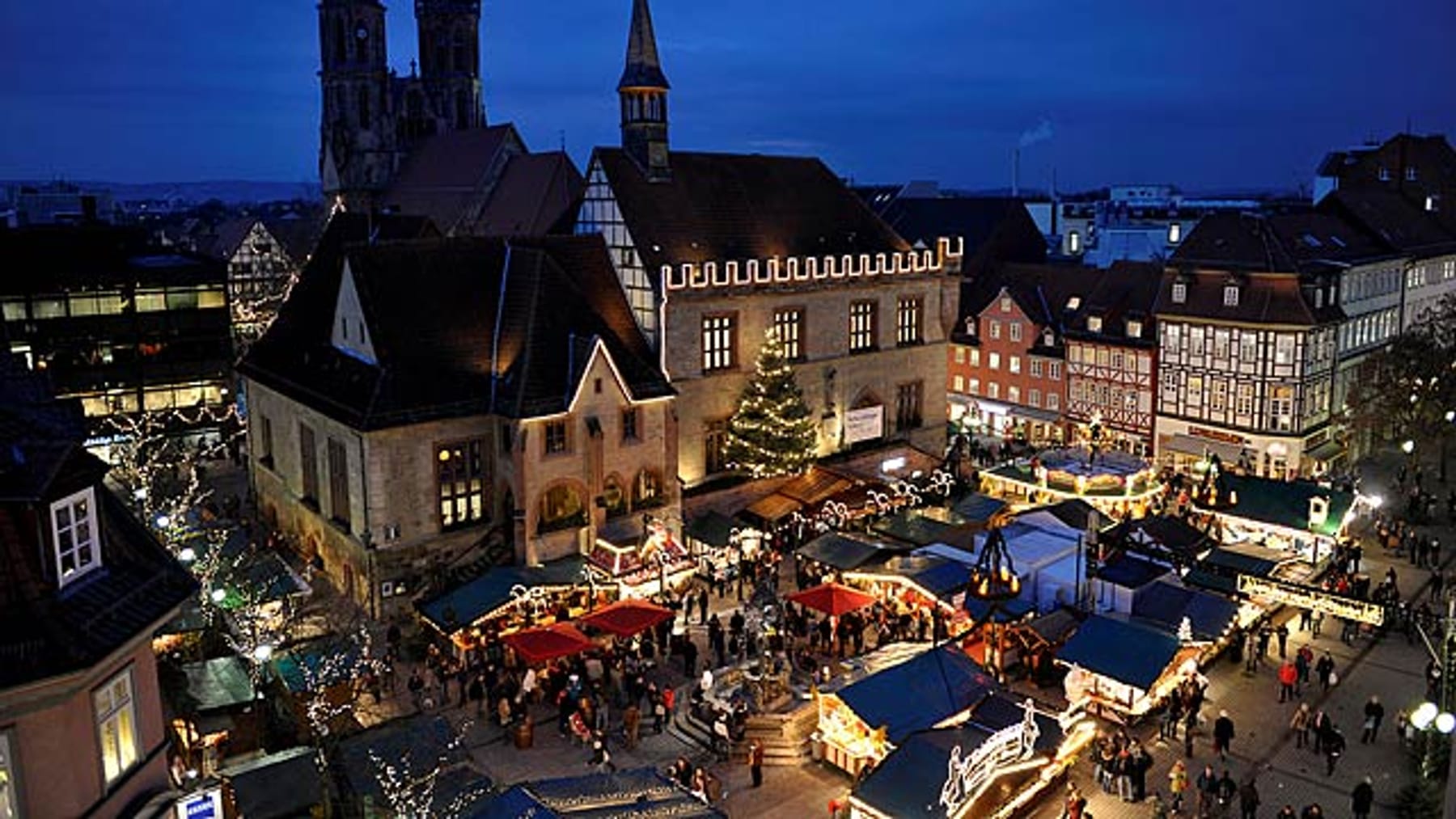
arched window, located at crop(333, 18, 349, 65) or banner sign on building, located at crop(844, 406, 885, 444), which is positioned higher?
arched window, located at crop(333, 18, 349, 65)

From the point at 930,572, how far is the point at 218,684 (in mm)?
20476

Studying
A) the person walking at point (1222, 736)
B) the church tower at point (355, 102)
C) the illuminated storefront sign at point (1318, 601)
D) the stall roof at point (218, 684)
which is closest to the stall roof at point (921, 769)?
the person walking at point (1222, 736)

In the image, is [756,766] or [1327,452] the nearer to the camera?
[756,766]

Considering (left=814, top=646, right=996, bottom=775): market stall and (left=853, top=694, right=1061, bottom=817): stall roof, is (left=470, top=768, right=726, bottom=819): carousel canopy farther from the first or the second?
(left=814, top=646, right=996, bottom=775): market stall

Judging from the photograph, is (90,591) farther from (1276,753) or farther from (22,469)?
(1276,753)

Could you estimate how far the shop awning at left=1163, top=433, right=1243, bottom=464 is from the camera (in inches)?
2068

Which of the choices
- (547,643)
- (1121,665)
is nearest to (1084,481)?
(1121,665)

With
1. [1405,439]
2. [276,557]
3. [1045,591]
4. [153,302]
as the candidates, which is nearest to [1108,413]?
[1405,439]

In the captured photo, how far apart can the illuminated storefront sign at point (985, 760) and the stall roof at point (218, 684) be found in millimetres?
17103

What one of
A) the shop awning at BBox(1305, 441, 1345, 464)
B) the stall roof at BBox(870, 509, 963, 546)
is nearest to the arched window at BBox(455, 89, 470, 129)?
the stall roof at BBox(870, 509, 963, 546)

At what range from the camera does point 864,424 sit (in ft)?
166

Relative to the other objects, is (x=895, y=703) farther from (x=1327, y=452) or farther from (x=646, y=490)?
(x=1327, y=452)

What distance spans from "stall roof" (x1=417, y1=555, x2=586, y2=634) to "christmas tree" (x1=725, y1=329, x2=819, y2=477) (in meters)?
10.5

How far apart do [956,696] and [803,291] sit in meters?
24.3
